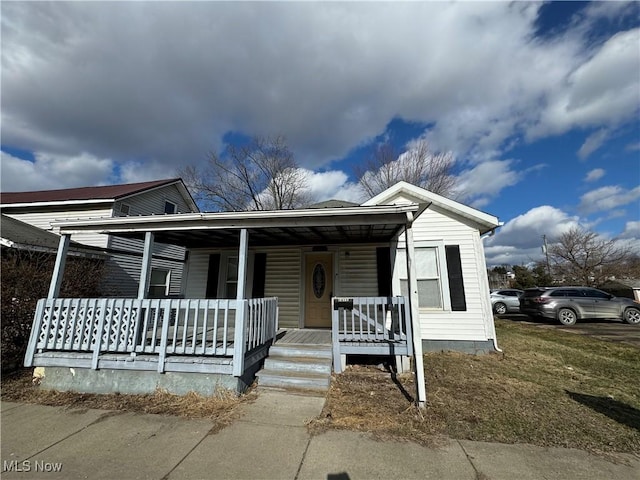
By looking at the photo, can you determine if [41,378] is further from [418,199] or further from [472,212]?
[472,212]


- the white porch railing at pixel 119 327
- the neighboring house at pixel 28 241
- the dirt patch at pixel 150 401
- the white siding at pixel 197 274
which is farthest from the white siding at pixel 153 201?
the dirt patch at pixel 150 401

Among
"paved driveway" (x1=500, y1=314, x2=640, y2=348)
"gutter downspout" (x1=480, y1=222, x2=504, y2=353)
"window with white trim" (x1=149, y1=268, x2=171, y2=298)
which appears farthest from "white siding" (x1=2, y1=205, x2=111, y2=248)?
"paved driveway" (x1=500, y1=314, x2=640, y2=348)

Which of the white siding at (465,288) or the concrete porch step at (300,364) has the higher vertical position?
the white siding at (465,288)

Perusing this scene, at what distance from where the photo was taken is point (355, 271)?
25.1ft

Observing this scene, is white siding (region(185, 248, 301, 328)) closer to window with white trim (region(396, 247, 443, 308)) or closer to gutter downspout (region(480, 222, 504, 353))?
window with white trim (region(396, 247, 443, 308))

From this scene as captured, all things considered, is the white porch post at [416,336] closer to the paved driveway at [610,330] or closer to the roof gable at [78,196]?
the paved driveway at [610,330]

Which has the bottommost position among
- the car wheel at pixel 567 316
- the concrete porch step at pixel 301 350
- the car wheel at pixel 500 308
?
the concrete porch step at pixel 301 350

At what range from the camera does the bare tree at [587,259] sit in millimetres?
27031

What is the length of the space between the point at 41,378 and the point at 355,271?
21.7ft

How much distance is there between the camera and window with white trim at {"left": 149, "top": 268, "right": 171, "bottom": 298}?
13.2 metres

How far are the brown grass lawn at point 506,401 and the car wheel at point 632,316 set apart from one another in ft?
24.6

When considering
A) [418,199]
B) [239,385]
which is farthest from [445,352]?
[239,385]

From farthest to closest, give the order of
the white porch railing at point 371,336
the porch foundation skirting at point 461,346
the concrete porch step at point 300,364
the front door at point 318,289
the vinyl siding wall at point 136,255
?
the vinyl siding wall at point 136,255 → the front door at point 318,289 → the porch foundation skirting at point 461,346 → the white porch railing at point 371,336 → the concrete porch step at point 300,364

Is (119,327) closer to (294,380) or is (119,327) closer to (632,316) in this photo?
(294,380)
